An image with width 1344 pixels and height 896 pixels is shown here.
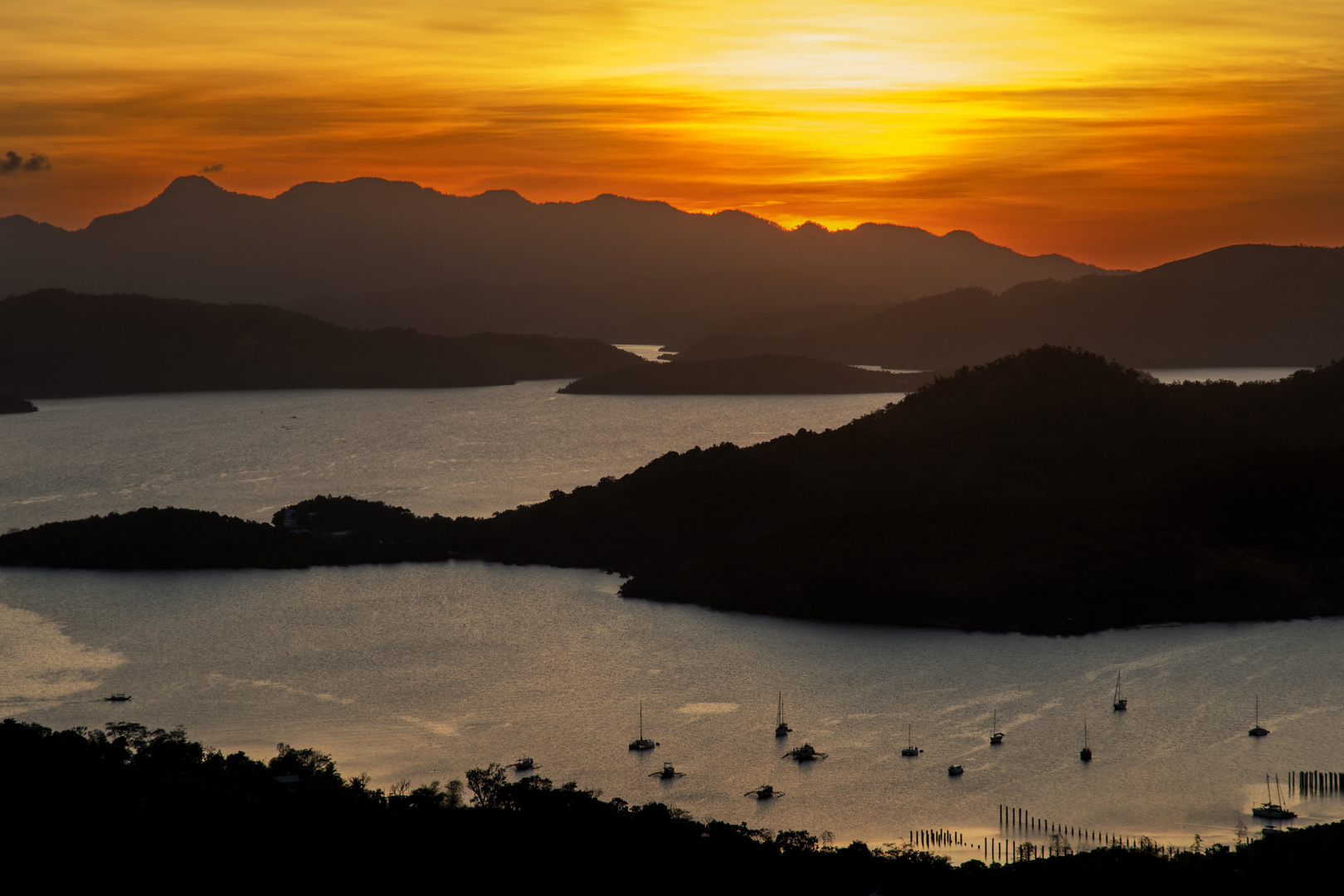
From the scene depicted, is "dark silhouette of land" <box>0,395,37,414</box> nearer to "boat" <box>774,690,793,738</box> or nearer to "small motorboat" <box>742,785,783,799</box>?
"boat" <box>774,690,793,738</box>

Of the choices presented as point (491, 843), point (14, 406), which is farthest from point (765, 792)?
point (14, 406)

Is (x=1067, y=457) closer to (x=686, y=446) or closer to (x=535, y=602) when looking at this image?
(x=535, y=602)

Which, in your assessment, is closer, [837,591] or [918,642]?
[918,642]

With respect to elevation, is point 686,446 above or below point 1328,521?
above

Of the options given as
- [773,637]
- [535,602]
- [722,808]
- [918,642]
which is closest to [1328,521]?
[918,642]

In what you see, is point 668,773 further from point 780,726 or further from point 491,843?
point 491,843

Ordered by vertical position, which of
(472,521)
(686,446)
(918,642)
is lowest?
(918,642)

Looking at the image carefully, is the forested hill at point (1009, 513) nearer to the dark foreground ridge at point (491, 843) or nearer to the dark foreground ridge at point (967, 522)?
the dark foreground ridge at point (967, 522)
